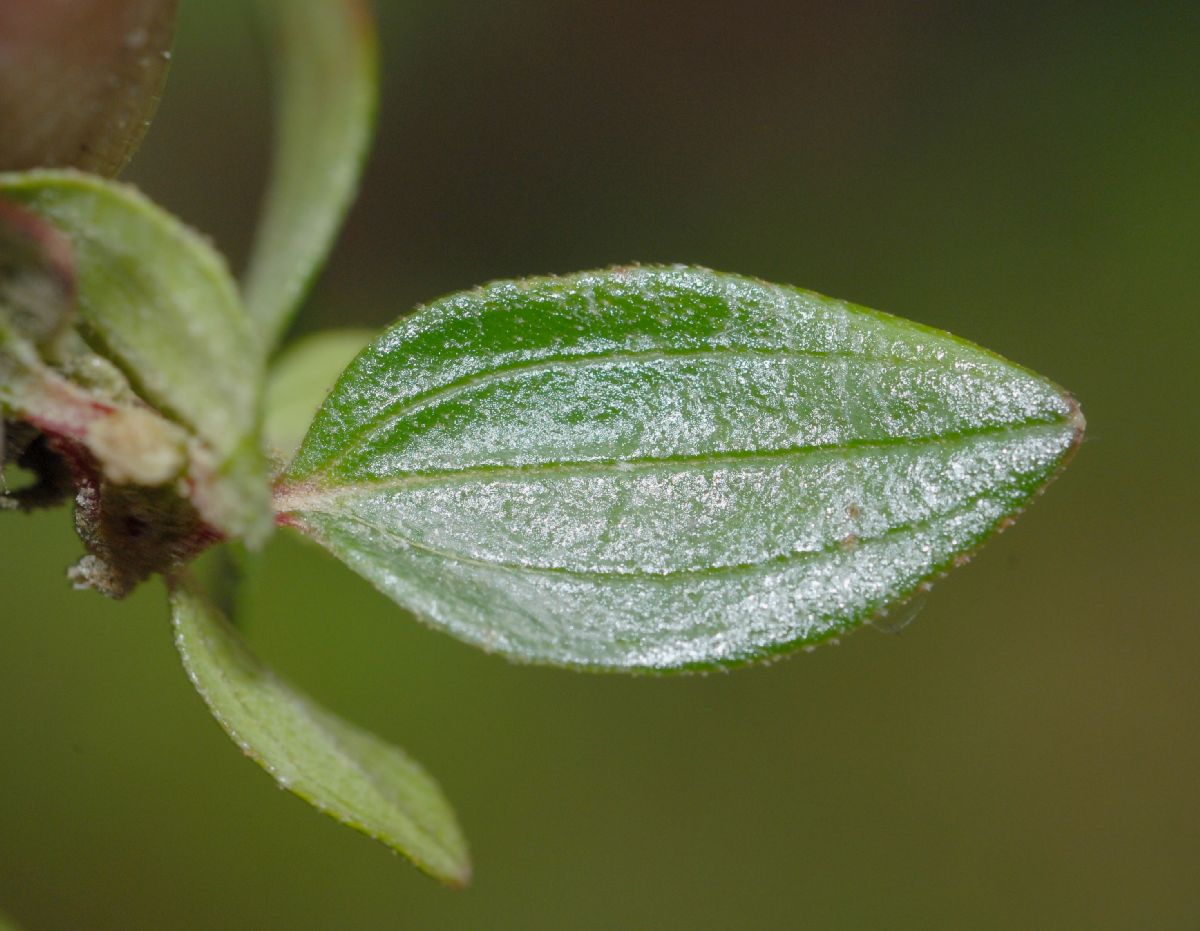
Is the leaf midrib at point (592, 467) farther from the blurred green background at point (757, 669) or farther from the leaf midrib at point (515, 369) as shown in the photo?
the blurred green background at point (757, 669)

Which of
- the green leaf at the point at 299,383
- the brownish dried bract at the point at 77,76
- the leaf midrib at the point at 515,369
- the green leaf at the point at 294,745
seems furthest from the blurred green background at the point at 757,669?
the brownish dried bract at the point at 77,76

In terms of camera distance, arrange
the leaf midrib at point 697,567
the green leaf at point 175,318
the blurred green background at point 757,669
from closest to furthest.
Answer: the green leaf at point 175,318, the leaf midrib at point 697,567, the blurred green background at point 757,669

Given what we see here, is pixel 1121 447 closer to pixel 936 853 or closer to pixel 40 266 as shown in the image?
pixel 936 853

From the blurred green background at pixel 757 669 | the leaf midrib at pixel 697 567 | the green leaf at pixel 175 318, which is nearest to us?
the green leaf at pixel 175 318

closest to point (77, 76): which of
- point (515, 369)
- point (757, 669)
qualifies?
point (515, 369)

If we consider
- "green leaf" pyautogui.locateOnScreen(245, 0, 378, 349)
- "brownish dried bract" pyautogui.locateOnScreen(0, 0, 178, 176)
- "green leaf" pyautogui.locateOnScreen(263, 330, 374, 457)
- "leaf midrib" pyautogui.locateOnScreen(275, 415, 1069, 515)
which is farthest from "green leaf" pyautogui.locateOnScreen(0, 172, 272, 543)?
"green leaf" pyautogui.locateOnScreen(245, 0, 378, 349)

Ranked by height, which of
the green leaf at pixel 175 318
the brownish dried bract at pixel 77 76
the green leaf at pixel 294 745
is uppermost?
the brownish dried bract at pixel 77 76

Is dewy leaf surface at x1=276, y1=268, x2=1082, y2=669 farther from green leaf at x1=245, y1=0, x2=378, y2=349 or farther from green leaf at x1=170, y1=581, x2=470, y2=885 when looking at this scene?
green leaf at x1=245, y1=0, x2=378, y2=349
